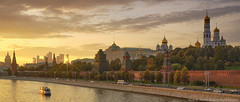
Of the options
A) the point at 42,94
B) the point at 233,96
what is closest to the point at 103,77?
the point at 42,94

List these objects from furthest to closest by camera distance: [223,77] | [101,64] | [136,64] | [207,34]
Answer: [207,34]
[101,64]
[136,64]
[223,77]

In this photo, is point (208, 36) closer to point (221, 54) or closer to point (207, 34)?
point (207, 34)

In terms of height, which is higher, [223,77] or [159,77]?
[223,77]

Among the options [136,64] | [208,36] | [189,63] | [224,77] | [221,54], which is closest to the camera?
[224,77]

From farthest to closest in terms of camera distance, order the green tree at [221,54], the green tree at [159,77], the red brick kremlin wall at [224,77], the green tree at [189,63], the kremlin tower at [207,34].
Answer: the kremlin tower at [207,34] < the green tree at [221,54] < the green tree at [189,63] < the green tree at [159,77] < the red brick kremlin wall at [224,77]

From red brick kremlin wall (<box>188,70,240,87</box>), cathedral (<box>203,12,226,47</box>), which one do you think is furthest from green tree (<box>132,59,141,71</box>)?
cathedral (<box>203,12,226,47</box>)

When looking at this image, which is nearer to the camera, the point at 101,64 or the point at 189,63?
the point at 189,63

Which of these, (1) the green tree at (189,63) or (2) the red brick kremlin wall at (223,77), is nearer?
(2) the red brick kremlin wall at (223,77)

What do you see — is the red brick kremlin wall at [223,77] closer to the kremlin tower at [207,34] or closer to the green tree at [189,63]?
the green tree at [189,63]

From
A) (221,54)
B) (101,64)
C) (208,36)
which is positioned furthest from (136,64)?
(208,36)

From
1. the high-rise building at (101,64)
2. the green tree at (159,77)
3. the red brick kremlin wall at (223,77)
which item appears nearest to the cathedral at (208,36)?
the high-rise building at (101,64)

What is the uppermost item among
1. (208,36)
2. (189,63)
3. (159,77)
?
(208,36)

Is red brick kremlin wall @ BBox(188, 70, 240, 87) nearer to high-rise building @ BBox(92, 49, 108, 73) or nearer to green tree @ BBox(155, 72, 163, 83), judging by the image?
green tree @ BBox(155, 72, 163, 83)

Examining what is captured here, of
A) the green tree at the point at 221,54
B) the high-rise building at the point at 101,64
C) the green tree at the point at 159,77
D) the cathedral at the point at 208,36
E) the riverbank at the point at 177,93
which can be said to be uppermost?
the cathedral at the point at 208,36
